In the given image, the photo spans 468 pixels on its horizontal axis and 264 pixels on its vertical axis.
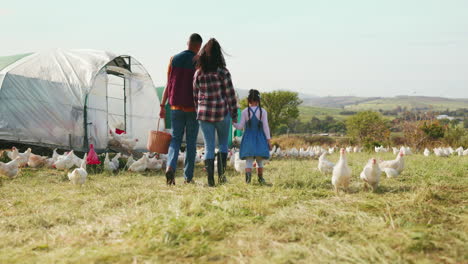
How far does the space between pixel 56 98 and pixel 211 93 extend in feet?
27.5

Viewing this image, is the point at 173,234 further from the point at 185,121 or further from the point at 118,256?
the point at 185,121

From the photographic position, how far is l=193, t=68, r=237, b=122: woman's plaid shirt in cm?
551

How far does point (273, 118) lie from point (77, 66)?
41719mm

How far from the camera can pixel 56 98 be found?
12.2 metres

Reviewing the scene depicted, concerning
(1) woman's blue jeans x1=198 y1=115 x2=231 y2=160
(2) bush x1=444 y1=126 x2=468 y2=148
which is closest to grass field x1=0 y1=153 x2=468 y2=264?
(1) woman's blue jeans x1=198 y1=115 x2=231 y2=160

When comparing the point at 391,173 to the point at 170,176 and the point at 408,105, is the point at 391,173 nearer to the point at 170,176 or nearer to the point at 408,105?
the point at 170,176

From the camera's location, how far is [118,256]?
2.47 m

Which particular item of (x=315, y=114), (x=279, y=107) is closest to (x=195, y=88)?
(x=279, y=107)

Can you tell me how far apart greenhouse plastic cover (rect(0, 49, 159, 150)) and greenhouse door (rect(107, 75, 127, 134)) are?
2793 millimetres

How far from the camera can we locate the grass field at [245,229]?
2.45 meters

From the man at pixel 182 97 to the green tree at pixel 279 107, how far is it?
1847 inches

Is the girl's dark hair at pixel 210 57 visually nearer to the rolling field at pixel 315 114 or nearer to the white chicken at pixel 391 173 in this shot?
the white chicken at pixel 391 173

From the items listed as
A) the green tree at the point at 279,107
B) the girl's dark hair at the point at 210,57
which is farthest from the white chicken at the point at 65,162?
the green tree at the point at 279,107

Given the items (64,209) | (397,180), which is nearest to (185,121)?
(64,209)
